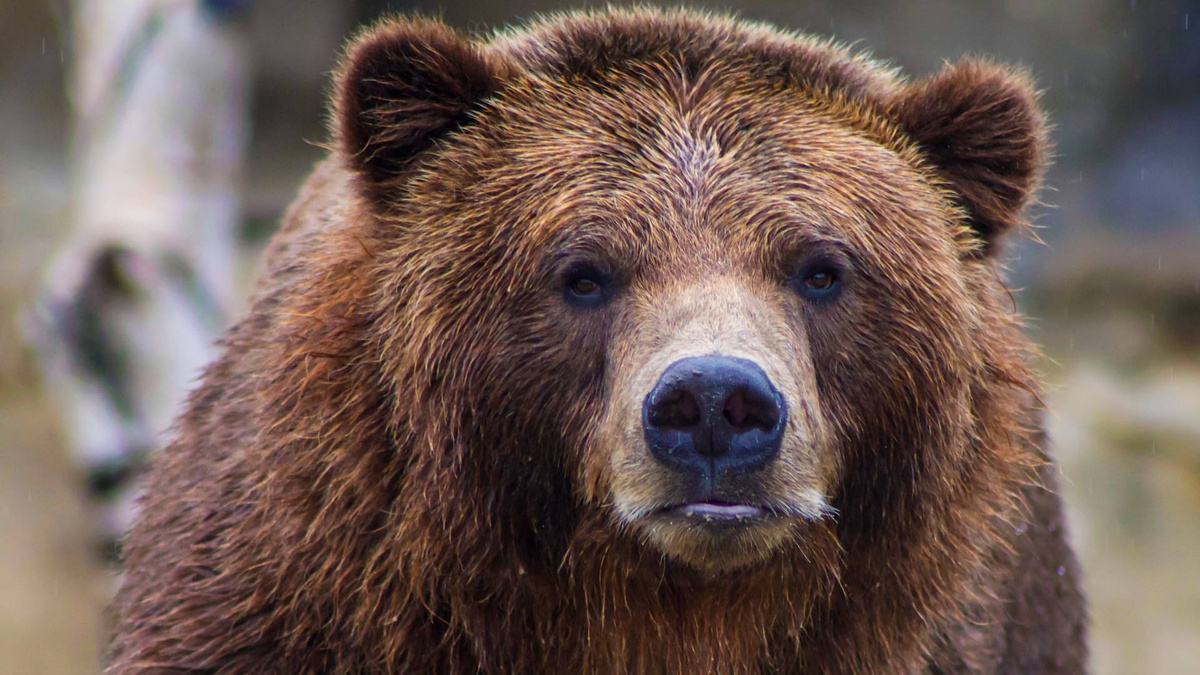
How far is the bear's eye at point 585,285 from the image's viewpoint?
11.6 feet

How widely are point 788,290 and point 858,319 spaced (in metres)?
0.21

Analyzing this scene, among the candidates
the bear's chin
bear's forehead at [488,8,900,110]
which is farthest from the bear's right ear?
the bear's chin

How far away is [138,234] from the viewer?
27.3ft

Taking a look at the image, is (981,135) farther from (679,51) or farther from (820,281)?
(679,51)

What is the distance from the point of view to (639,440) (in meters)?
3.21

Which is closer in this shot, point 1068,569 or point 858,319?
point 858,319

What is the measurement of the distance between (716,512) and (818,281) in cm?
75

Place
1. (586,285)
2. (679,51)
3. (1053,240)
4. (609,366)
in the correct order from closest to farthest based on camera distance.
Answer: (609,366) < (586,285) < (679,51) < (1053,240)

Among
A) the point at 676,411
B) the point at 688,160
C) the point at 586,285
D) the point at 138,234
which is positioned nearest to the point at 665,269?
the point at 586,285

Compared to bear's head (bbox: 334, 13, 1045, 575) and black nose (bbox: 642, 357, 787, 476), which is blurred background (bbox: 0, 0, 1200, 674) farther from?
black nose (bbox: 642, 357, 787, 476)

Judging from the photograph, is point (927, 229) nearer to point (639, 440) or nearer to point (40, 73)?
point (639, 440)

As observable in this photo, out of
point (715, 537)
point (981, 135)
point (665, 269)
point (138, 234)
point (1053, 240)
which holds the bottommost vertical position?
point (715, 537)

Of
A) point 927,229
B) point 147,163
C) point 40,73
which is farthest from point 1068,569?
point 40,73

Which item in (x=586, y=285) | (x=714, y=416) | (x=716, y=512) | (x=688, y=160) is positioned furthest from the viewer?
(x=688, y=160)
